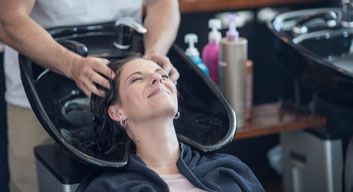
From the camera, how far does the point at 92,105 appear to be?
1722mm

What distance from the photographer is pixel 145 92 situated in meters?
1.62

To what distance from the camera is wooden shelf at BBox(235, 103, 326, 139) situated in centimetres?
A: 236

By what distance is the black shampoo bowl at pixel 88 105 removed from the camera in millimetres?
1684

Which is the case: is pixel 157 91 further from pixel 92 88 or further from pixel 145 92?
pixel 92 88

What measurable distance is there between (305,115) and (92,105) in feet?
3.13

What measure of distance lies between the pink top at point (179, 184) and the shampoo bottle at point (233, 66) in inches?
27.4

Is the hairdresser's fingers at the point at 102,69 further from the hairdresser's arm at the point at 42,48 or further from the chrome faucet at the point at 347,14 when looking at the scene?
the chrome faucet at the point at 347,14

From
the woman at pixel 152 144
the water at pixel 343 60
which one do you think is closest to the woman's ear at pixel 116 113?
the woman at pixel 152 144

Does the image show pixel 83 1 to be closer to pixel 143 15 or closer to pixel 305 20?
pixel 143 15

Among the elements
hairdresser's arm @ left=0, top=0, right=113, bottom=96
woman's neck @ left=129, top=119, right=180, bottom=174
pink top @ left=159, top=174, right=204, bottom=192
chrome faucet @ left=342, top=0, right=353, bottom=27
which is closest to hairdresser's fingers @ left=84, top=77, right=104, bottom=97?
hairdresser's arm @ left=0, top=0, right=113, bottom=96

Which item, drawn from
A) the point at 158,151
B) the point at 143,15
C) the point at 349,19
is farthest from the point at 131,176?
the point at 349,19

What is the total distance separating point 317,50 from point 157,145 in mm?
852

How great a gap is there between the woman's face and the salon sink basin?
53 centimetres

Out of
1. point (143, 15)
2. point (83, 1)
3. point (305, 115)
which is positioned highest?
point (83, 1)
